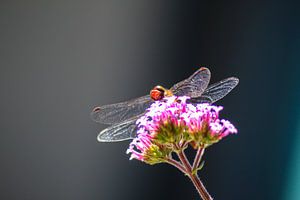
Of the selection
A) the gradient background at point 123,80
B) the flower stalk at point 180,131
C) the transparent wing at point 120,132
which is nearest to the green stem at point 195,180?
the flower stalk at point 180,131

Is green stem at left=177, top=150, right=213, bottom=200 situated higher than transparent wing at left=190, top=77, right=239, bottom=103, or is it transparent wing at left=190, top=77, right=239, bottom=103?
transparent wing at left=190, top=77, right=239, bottom=103

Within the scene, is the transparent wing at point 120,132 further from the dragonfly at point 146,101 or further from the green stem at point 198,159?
the green stem at point 198,159

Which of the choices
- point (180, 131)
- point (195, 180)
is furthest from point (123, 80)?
point (195, 180)

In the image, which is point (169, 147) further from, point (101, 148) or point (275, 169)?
point (101, 148)

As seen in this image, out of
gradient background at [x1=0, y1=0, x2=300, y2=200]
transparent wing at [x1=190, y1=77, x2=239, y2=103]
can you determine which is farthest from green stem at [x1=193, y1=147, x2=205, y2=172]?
gradient background at [x1=0, y1=0, x2=300, y2=200]

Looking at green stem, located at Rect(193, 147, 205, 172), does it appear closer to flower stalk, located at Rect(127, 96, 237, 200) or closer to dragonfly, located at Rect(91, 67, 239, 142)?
flower stalk, located at Rect(127, 96, 237, 200)

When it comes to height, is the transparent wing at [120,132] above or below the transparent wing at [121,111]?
below

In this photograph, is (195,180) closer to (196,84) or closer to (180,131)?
(180,131)
